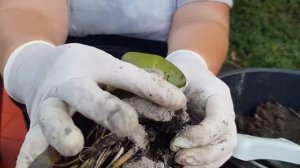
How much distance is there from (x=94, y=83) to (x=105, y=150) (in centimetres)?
11

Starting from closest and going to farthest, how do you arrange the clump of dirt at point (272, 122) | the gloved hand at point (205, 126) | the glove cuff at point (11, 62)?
1. the gloved hand at point (205, 126)
2. the glove cuff at point (11, 62)
3. the clump of dirt at point (272, 122)

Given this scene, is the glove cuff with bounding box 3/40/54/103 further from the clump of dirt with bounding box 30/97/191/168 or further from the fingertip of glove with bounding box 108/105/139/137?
the fingertip of glove with bounding box 108/105/139/137

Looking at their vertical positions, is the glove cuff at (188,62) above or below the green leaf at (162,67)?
below

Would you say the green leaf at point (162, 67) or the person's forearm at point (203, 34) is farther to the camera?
the person's forearm at point (203, 34)

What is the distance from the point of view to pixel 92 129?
102 cm

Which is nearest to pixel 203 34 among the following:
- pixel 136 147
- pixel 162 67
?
pixel 162 67

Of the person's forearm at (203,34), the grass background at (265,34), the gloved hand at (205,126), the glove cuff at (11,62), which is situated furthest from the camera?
the grass background at (265,34)

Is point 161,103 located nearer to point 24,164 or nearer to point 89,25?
point 24,164

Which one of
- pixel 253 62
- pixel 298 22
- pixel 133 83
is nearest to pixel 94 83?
pixel 133 83

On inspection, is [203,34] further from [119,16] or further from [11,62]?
[11,62]

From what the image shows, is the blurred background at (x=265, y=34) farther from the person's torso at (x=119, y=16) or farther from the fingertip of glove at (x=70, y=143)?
the fingertip of glove at (x=70, y=143)

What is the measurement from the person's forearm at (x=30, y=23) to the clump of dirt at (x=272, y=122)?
61 cm

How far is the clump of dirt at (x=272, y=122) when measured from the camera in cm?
166

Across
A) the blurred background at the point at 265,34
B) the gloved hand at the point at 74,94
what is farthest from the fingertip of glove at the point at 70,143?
the blurred background at the point at 265,34
